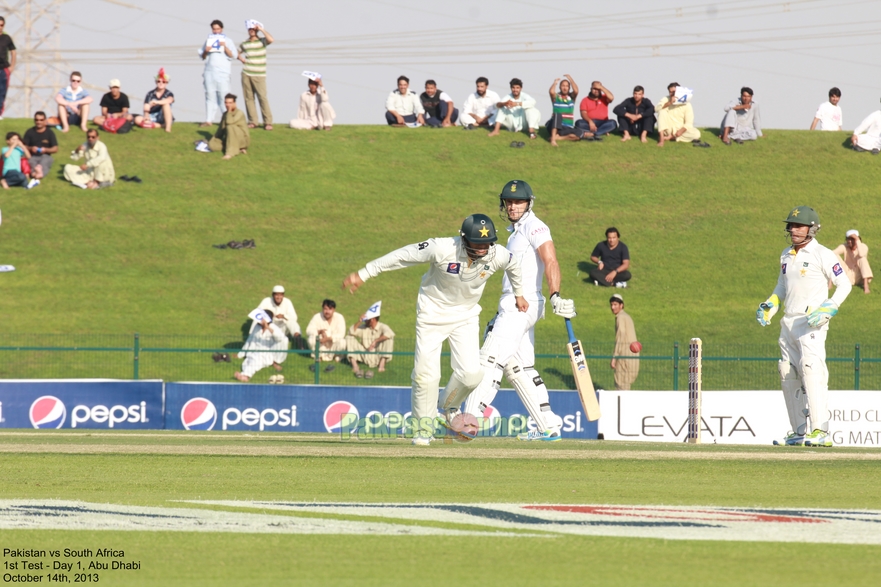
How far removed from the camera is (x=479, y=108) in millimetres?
37062

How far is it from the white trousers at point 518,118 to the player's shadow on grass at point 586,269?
22.7ft

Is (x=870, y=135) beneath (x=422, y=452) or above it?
above

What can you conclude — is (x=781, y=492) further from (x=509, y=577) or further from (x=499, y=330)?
(x=499, y=330)

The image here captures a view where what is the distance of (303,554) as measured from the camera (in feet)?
17.8

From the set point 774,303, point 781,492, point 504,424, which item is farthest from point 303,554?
point 504,424

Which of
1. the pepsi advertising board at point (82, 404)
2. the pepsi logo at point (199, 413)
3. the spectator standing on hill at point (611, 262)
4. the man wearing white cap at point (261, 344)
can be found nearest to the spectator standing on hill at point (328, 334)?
the man wearing white cap at point (261, 344)

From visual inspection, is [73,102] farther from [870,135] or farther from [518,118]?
[870,135]

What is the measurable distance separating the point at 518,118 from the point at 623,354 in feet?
48.7

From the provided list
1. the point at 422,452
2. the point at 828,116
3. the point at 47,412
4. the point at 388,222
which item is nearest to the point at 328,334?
the point at 47,412

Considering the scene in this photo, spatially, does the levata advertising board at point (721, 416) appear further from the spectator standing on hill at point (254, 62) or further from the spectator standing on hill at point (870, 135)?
the spectator standing on hill at point (870, 135)

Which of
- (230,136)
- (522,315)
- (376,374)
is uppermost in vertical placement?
(230,136)

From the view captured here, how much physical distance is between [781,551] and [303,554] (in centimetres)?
223

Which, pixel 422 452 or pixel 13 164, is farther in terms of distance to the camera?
pixel 13 164

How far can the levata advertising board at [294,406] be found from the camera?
2258cm
